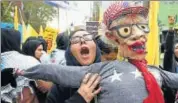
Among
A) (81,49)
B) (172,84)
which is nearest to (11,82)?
(81,49)

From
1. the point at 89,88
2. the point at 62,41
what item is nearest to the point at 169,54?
the point at 62,41

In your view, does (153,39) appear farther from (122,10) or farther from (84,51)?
(122,10)

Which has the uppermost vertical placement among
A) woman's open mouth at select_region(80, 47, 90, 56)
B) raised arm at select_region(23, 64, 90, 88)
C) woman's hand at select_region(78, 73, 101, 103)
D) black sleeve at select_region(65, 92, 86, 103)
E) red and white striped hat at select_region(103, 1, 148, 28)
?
red and white striped hat at select_region(103, 1, 148, 28)

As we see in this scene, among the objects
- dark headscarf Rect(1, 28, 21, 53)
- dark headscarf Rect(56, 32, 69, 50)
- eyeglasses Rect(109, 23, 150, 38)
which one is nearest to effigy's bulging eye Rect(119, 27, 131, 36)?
eyeglasses Rect(109, 23, 150, 38)

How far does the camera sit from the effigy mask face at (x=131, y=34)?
2.38 metres

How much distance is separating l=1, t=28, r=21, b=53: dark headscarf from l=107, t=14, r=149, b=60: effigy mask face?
1.12m

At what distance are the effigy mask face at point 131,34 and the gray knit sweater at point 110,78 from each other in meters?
0.08

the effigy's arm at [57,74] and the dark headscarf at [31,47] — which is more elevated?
the effigy's arm at [57,74]

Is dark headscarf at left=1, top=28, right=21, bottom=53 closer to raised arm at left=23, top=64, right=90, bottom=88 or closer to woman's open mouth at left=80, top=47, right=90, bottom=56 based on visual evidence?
woman's open mouth at left=80, top=47, right=90, bottom=56

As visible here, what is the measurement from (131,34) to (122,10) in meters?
0.15

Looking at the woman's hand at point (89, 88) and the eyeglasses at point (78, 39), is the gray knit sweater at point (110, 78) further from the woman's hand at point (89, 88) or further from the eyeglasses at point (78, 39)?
the eyeglasses at point (78, 39)

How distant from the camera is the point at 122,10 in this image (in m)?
2.42

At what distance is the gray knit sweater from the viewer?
7.41ft

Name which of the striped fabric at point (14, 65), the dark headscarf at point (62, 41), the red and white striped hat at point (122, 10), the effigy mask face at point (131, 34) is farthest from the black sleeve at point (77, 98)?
the dark headscarf at point (62, 41)
